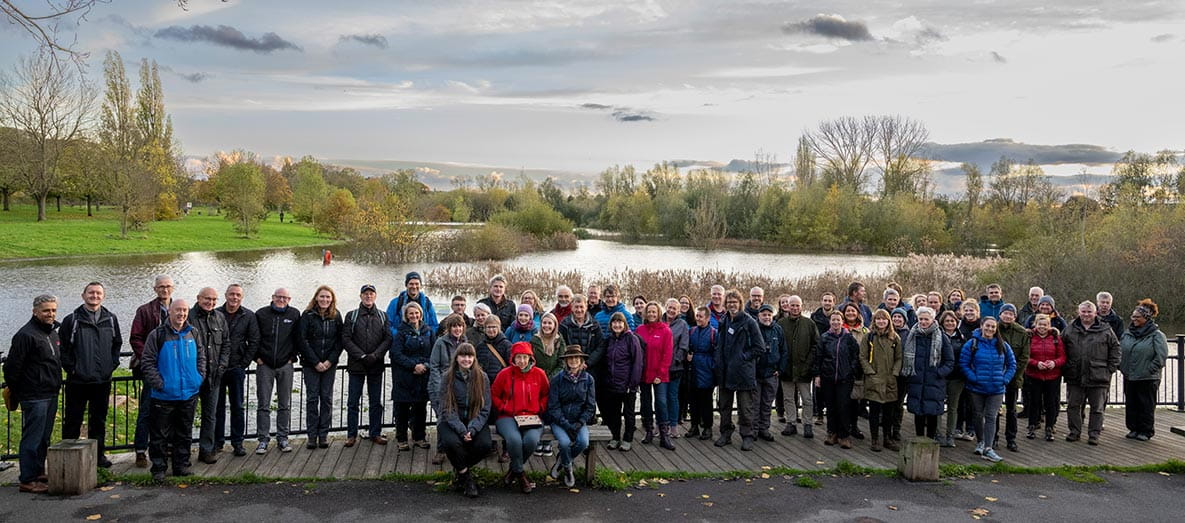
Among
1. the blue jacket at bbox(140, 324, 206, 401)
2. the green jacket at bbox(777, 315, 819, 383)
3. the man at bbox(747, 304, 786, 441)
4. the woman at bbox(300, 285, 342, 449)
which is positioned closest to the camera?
the blue jacket at bbox(140, 324, 206, 401)

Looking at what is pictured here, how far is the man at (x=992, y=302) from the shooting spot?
1041cm

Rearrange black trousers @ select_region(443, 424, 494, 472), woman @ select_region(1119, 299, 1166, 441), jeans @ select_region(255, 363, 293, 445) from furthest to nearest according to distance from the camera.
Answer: woman @ select_region(1119, 299, 1166, 441)
jeans @ select_region(255, 363, 293, 445)
black trousers @ select_region(443, 424, 494, 472)

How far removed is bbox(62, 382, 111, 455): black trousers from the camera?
699 cm

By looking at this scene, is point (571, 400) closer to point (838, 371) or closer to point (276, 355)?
point (276, 355)

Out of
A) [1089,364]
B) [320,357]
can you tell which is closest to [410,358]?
[320,357]

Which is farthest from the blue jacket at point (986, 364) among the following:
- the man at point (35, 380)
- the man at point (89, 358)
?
the man at point (35, 380)

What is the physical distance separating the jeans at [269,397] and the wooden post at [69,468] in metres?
1.51

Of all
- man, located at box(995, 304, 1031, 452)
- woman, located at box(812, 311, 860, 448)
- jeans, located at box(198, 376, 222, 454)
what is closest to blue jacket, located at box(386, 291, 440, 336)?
jeans, located at box(198, 376, 222, 454)

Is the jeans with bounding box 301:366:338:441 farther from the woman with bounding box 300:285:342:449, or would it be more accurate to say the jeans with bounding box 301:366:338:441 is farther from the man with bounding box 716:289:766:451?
the man with bounding box 716:289:766:451

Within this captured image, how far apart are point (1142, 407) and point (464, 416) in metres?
8.18

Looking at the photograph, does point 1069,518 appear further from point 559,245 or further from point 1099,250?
point 559,245

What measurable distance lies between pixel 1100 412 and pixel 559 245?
48.5m

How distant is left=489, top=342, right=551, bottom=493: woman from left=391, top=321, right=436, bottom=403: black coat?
1204 millimetres

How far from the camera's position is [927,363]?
834 cm
